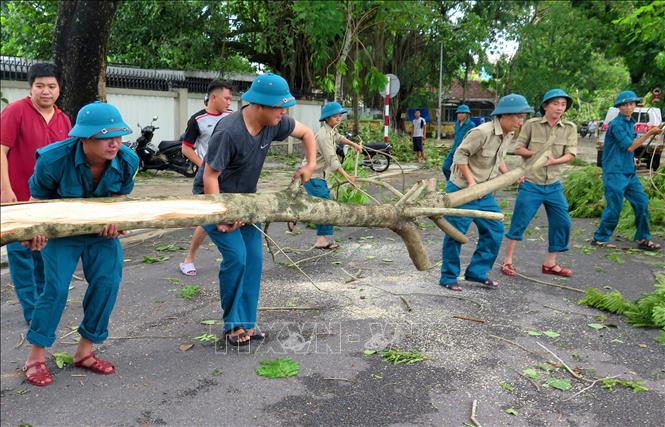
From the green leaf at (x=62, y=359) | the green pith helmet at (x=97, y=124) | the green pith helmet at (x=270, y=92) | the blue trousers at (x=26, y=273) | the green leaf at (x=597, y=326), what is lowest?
the green leaf at (x=62, y=359)

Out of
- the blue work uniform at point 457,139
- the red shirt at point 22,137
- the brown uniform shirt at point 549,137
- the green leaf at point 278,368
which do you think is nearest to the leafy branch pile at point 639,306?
the brown uniform shirt at point 549,137

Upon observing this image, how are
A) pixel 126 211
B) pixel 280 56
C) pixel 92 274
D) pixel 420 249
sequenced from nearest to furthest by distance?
pixel 126 211, pixel 92 274, pixel 420 249, pixel 280 56

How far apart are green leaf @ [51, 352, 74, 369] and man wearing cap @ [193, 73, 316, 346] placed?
0.98 metres

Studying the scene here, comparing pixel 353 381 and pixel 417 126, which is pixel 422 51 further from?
pixel 353 381

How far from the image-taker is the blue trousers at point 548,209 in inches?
236

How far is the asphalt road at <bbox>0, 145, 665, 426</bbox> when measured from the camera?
3203 millimetres

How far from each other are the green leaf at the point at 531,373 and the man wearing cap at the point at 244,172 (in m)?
1.74

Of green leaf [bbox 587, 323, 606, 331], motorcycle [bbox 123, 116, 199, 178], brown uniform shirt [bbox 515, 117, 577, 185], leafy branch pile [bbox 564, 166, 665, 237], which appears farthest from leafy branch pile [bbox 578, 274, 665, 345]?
motorcycle [bbox 123, 116, 199, 178]

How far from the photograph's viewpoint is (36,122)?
4105 mm

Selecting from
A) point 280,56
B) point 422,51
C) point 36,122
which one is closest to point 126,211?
point 36,122

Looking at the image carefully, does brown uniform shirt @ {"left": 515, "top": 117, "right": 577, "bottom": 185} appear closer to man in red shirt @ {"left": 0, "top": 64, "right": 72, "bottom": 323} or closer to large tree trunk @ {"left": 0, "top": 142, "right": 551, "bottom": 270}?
large tree trunk @ {"left": 0, "top": 142, "right": 551, "bottom": 270}

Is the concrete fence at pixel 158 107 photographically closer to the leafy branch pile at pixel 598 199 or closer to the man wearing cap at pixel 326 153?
the man wearing cap at pixel 326 153

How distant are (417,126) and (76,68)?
13.5 metres

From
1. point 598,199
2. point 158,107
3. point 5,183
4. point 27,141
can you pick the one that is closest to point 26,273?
point 5,183
